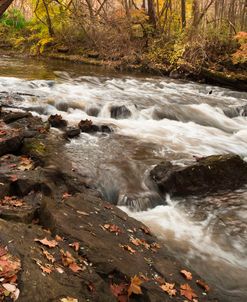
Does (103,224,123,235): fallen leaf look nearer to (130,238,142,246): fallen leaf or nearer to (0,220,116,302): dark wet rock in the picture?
(130,238,142,246): fallen leaf

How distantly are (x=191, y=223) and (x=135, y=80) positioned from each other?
38.3 feet

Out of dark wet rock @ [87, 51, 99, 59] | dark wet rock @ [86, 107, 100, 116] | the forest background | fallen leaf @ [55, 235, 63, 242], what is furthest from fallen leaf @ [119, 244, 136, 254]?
dark wet rock @ [87, 51, 99, 59]

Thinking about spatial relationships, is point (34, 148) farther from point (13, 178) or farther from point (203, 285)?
point (203, 285)

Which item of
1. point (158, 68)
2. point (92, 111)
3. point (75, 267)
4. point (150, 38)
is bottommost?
point (92, 111)

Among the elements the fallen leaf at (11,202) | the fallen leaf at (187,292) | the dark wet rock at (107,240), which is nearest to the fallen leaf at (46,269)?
the dark wet rock at (107,240)

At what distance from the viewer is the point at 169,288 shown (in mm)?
4141

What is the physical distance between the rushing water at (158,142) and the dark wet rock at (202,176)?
0.66 feet

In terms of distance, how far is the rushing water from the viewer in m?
5.85

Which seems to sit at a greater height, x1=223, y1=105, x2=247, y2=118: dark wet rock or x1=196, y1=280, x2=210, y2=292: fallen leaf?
x1=223, y1=105, x2=247, y2=118: dark wet rock

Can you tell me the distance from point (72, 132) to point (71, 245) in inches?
204

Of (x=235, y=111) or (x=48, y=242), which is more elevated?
(x=48, y=242)

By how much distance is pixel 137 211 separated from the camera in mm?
6574

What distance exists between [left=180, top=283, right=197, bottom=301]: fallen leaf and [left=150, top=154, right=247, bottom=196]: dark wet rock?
9.57ft

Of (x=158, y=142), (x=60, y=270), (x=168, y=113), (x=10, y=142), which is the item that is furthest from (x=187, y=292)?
(x=168, y=113)
